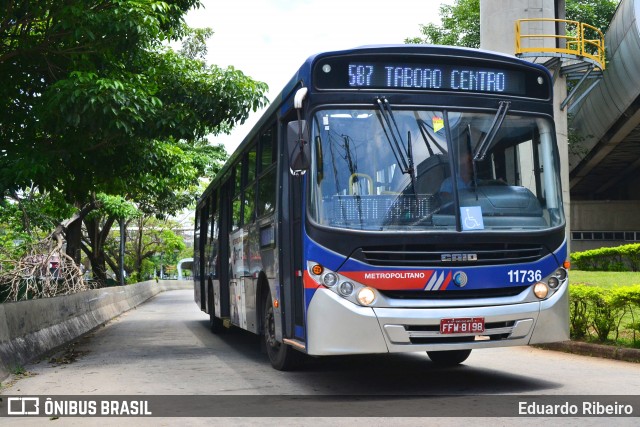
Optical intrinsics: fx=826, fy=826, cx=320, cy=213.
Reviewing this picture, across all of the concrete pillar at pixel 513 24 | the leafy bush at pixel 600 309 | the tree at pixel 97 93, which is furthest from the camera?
the concrete pillar at pixel 513 24

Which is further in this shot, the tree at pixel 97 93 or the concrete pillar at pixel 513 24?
the concrete pillar at pixel 513 24

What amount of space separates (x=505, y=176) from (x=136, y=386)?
4.65 m

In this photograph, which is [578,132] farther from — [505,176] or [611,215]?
[505,176]

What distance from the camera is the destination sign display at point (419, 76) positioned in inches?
334

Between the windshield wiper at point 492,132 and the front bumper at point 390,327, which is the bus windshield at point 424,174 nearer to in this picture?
the windshield wiper at point 492,132

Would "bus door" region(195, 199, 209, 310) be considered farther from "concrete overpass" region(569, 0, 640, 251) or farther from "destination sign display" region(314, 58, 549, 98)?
"concrete overpass" region(569, 0, 640, 251)

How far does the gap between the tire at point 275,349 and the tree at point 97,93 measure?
394 centimetres

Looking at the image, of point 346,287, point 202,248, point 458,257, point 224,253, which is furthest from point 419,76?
point 202,248

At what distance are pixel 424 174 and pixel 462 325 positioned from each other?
59.5 inches

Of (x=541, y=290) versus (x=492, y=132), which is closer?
(x=541, y=290)

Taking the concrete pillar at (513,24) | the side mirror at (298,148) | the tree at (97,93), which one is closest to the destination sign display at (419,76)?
the side mirror at (298,148)

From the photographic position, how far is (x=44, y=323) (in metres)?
13.8

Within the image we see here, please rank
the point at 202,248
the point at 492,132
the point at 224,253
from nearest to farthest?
the point at 492,132, the point at 224,253, the point at 202,248

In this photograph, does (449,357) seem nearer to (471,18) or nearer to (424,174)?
(424,174)
